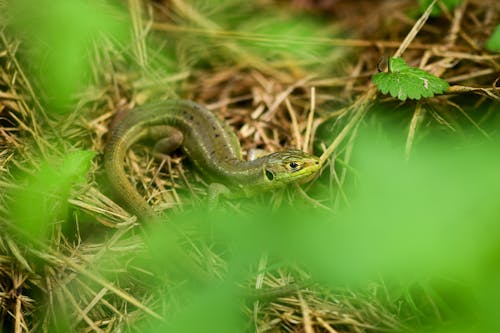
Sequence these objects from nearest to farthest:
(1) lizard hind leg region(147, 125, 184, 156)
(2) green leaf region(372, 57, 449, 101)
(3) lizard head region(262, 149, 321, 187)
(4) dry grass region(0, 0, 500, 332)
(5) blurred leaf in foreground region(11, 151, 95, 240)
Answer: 1. (5) blurred leaf in foreground region(11, 151, 95, 240)
2. (4) dry grass region(0, 0, 500, 332)
3. (2) green leaf region(372, 57, 449, 101)
4. (3) lizard head region(262, 149, 321, 187)
5. (1) lizard hind leg region(147, 125, 184, 156)

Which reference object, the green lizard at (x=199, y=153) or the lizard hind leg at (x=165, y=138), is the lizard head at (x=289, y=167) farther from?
the lizard hind leg at (x=165, y=138)

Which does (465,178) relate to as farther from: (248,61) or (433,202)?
(248,61)

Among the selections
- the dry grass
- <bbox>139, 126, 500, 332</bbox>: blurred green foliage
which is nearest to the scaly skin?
the dry grass

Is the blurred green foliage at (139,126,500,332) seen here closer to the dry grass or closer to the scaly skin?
the dry grass

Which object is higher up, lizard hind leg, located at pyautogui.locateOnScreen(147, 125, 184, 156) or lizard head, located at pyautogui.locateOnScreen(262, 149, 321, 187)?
lizard head, located at pyautogui.locateOnScreen(262, 149, 321, 187)

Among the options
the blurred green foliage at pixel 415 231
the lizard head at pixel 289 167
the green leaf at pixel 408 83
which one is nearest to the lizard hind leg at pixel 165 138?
the lizard head at pixel 289 167

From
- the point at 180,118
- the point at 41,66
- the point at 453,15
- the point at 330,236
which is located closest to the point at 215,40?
the point at 180,118

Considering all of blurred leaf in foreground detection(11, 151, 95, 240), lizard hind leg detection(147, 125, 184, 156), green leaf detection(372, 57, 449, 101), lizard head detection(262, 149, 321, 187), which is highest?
green leaf detection(372, 57, 449, 101)
